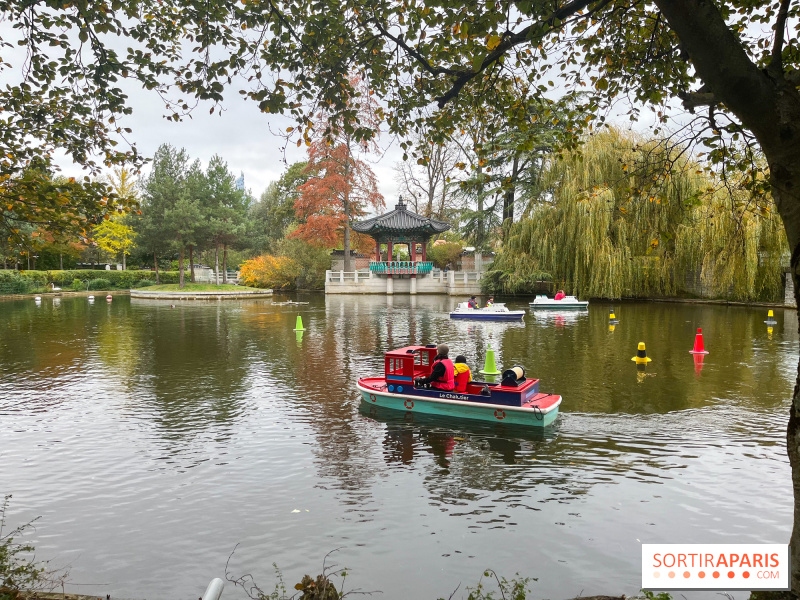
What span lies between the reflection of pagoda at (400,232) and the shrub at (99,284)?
23.9 meters

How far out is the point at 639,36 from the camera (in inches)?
255

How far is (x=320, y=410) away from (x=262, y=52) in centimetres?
658

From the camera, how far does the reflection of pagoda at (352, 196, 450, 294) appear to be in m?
46.2

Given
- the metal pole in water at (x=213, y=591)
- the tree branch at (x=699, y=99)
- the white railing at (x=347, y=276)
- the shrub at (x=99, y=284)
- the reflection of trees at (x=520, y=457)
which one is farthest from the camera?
the shrub at (x=99, y=284)

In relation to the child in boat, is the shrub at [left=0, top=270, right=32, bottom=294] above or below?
above

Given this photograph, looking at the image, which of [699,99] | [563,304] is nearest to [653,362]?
[699,99]

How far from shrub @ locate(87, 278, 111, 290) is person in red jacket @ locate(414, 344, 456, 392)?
48111 mm

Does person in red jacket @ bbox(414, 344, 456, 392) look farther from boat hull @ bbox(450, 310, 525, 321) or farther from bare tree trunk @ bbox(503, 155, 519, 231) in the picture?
bare tree trunk @ bbox(503, 155, 519, 231)

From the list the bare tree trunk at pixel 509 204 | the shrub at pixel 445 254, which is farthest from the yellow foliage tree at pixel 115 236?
the bare tree trunk at pixel 509 204

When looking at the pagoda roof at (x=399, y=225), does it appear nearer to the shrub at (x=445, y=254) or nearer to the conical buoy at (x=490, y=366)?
the shrub at (x=445, y=254)

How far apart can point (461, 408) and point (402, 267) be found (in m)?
37.5

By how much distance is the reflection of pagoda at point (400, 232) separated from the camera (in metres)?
46.2

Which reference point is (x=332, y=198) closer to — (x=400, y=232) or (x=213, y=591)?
(x=400, y=232)

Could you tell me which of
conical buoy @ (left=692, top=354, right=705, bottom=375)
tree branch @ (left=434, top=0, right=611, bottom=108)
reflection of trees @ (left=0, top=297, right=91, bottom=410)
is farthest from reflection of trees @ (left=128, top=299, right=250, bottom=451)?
conical buoy @ (left=692, top=354, right=705, bottom=375)
